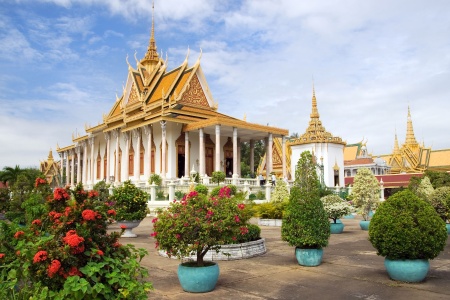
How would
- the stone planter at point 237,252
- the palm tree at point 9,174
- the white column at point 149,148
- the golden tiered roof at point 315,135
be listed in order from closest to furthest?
1. the stone planter at point 237,252
2. the palm tree at point 9,174
3. the white column at point 149,148
4. the golden tiered roof at point 315,135

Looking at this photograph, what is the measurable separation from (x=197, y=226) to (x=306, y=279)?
2.16 m

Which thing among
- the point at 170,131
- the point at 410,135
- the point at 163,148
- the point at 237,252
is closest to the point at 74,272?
the point at 237,252

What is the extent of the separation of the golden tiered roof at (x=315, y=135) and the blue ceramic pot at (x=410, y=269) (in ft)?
102

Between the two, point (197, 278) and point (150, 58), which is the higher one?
point (150, 58)

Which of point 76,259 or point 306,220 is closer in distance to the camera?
point 76,259

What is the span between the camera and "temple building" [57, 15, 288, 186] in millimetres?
28723

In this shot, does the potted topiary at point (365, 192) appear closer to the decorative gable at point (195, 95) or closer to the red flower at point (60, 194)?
the red flower at point (60, 194)

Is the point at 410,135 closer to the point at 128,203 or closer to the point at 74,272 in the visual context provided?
the point at 128,203

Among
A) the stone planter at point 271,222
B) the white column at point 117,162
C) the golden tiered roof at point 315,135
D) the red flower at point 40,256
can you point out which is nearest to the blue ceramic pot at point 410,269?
the red flower at point 40,256

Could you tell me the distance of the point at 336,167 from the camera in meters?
36.5

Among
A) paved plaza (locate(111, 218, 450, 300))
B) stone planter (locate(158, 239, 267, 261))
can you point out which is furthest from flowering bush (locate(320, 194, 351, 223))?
stone planter (locate(158, 239, 267, 261))

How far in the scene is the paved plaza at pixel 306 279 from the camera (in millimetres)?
5688

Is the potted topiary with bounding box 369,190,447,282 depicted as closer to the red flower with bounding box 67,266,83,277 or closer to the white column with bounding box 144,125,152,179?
the red flower with bounding box 67,266,83,277

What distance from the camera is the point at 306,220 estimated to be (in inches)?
299
